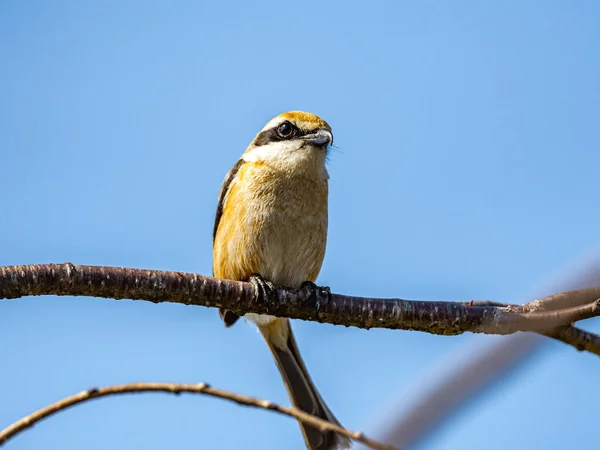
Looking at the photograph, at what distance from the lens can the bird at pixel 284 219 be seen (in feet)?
18.7

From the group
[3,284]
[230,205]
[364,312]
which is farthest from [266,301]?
[3,284]

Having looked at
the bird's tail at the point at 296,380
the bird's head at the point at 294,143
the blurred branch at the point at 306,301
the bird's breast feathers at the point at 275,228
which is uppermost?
the bird's head at the point at 294,143

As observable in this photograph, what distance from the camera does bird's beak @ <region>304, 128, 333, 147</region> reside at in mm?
6145

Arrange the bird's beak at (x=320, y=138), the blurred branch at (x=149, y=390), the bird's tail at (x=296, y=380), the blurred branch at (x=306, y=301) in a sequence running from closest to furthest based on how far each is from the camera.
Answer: the blurred branch at (x=149, y=390), the blurred branch at (x=306, y=301), the bird's tail at (x=296, y=380), the bird's beak at (x=320, y=138)

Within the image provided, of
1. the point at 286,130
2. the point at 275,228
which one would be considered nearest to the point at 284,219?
the point at 275,228

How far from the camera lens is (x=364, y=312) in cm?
471

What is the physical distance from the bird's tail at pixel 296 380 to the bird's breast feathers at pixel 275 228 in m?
0.86

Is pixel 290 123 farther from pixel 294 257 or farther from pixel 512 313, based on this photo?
pixel 512 313

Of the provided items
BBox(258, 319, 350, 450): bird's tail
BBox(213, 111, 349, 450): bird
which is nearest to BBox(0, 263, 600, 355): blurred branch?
BBox(213, 111, 349, 450): bird

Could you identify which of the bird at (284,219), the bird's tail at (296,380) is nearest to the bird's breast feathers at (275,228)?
the bird at (284,219)

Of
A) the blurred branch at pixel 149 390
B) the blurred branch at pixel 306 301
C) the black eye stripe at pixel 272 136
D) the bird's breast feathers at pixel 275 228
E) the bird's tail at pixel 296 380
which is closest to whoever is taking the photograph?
the blurred branch at pixel 149 390

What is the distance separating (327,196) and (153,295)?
2203 millimetres

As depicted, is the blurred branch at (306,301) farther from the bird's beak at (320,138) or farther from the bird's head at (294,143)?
the bird's beak at (320,138)

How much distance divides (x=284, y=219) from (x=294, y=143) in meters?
0.77
